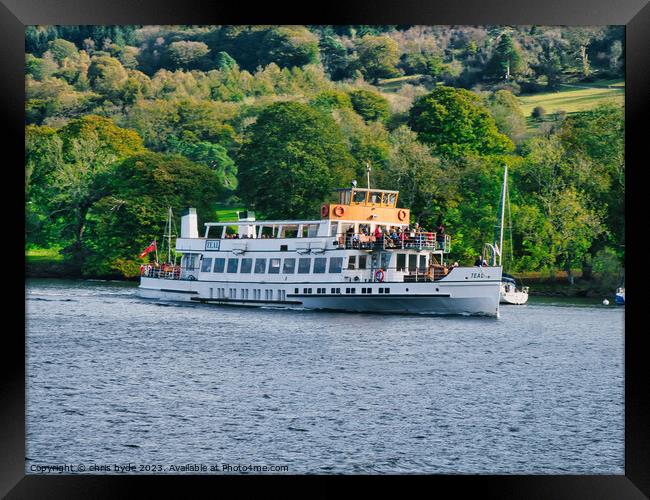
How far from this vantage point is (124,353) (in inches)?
1203

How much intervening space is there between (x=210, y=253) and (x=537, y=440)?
2874 cm

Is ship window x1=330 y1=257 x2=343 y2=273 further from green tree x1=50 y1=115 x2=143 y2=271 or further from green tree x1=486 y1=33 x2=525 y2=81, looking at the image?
green tree x1=486 y1=33 x2=525 y2=81

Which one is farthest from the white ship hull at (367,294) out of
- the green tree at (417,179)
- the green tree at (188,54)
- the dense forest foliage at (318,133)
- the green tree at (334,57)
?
the green tree at (334,57)

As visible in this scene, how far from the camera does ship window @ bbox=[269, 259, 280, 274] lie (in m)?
45.4

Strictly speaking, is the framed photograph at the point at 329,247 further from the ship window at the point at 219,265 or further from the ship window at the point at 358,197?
the ship window at the point at 358,197

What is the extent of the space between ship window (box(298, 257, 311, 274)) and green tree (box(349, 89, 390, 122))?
844 inches

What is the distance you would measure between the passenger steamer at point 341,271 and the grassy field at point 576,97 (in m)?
15.7

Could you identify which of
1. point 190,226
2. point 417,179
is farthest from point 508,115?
point 190,226

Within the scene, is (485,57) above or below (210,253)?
above

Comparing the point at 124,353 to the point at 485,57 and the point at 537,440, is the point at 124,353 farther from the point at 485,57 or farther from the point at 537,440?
the point at 485,57

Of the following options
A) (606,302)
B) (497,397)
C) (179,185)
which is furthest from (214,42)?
(497,397)

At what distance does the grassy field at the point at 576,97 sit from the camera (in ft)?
191

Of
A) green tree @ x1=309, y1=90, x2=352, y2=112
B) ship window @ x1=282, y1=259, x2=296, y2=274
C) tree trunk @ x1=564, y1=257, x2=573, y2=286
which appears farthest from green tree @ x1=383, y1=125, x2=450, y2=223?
ship window @ x1=282, y1=259, x2=296, y2=274
